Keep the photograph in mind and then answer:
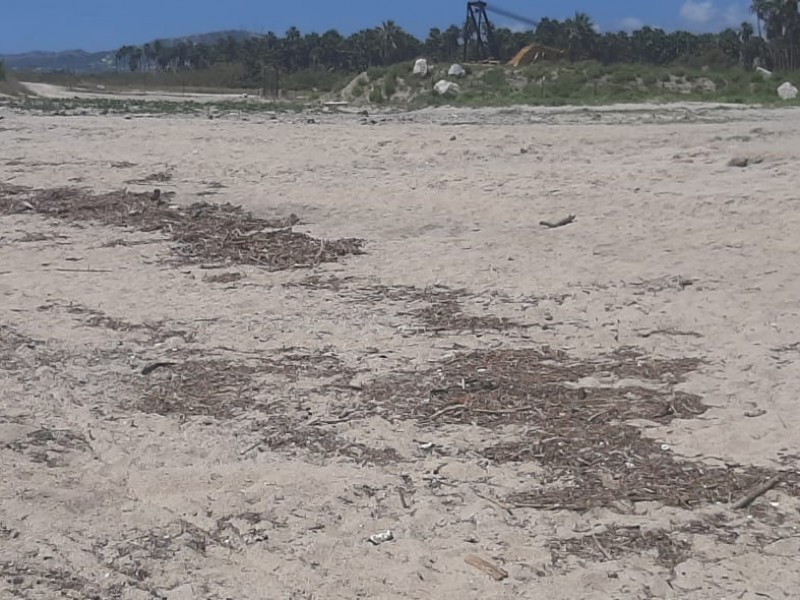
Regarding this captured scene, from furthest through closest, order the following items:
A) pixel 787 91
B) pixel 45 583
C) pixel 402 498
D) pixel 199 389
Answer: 1. pixel 787 91
2. pixel 199 389
3. pixel 402 498
4. pixel 45 583

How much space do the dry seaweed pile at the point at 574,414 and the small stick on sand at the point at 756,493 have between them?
0.04 meters

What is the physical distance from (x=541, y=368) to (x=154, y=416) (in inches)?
73.2

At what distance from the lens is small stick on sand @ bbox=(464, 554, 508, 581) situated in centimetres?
347

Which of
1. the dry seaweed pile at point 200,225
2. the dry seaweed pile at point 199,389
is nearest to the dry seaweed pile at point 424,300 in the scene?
the dry seaweed pile at point 200,225

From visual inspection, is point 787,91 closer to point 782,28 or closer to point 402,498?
point 402,498

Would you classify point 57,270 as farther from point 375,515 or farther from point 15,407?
point 375,515

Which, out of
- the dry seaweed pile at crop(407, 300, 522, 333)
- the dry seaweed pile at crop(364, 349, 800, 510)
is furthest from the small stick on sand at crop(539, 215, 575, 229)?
the dry seaweed pile at crop(364, 349, 800, 510)

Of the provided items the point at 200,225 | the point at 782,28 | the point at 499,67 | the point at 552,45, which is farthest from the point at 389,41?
the point at 200,225

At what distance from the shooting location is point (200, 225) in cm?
955

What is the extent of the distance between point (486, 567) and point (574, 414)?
1.44 meters

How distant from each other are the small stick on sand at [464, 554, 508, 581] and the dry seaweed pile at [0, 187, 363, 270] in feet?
15.0

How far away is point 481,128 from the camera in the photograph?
52.1 feet

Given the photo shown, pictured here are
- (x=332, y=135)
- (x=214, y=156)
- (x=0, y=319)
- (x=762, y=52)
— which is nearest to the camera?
(x=0, y=319)

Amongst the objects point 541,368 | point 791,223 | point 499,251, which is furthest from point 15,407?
point 791,223
